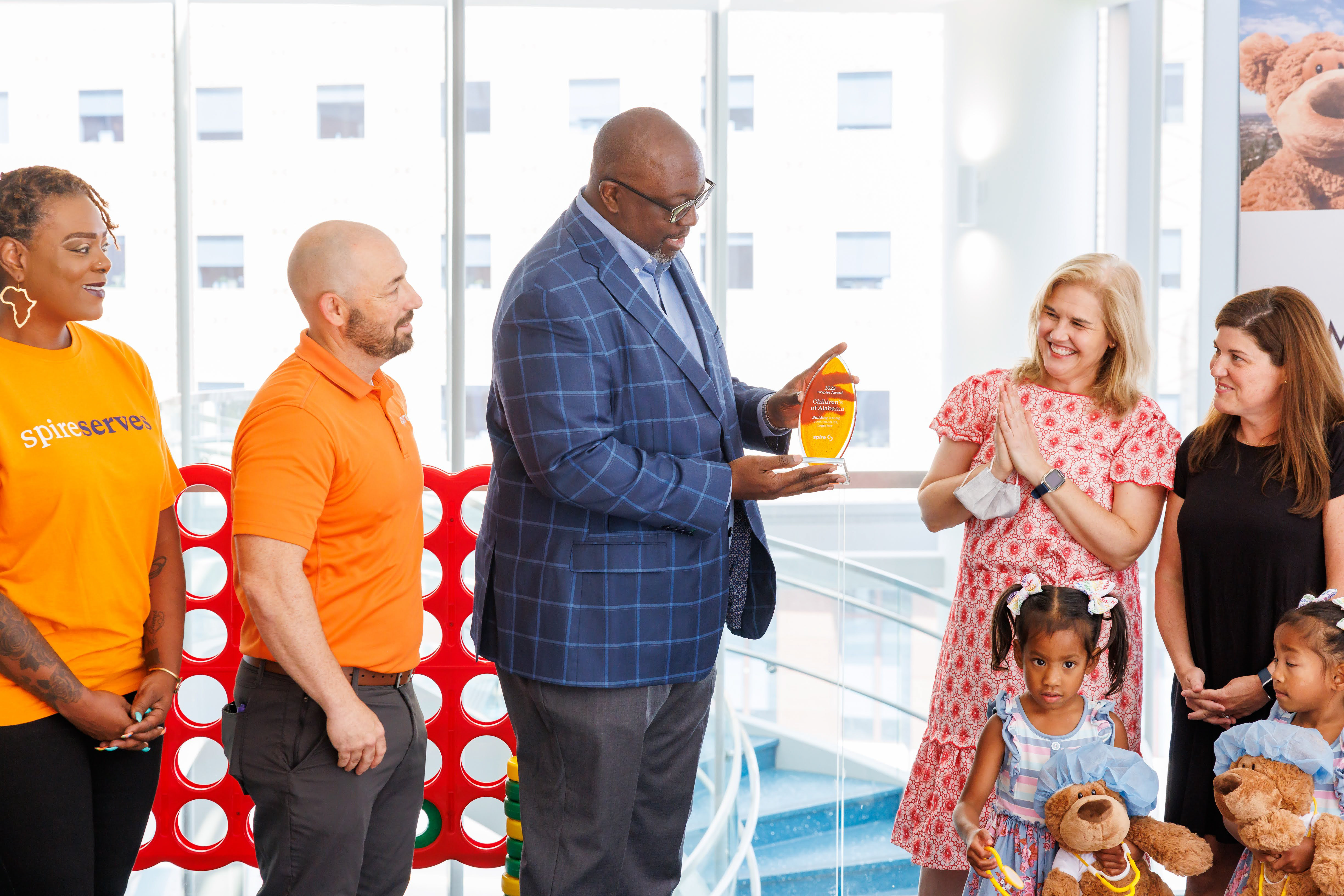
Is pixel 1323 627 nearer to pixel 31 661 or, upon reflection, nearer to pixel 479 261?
pixel 31 661

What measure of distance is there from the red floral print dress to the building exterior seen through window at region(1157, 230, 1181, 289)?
1.18 m

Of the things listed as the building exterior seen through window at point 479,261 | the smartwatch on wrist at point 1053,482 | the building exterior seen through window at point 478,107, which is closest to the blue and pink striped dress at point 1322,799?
the smartwatch on wrist at point 1053,482

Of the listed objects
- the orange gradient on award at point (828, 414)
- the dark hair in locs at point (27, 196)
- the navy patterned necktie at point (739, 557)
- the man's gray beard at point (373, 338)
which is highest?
the dark hair in locs at point (27, 196)

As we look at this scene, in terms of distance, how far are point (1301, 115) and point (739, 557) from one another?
2.16 m

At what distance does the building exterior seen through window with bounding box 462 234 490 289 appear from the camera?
3.24 metres

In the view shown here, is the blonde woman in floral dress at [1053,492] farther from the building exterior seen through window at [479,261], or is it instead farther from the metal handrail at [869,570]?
the building exterior seen through window at [479,261]

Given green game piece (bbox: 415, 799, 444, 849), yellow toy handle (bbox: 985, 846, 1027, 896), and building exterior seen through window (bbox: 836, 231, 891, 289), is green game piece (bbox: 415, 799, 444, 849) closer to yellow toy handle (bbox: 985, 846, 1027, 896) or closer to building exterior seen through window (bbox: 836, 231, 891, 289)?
yellow toy handle (bbox: 985, 846, 1027, 896)

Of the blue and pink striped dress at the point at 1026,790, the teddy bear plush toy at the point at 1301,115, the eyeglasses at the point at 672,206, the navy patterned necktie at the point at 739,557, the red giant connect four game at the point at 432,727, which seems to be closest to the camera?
the eyeglasses at the point at 672,206

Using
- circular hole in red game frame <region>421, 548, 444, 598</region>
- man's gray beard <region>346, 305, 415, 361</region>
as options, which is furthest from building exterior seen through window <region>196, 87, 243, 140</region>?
man's gray beard <region>346, 305, 415, 361</region>

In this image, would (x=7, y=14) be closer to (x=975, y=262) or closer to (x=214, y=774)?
(x=214, y=774)

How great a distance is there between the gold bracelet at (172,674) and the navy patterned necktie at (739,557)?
0.92m

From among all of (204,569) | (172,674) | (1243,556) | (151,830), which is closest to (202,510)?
(204,569)

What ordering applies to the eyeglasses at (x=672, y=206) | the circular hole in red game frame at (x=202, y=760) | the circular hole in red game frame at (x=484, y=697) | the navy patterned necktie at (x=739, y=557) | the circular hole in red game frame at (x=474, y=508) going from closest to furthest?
the eyeglasses at (x=672, y=206)
the navy patterned necktie at (x=739, y=557)
the circular hole in red game frame at (x=474, y=508)
the circular hole in red game frame at (x=202, y=760)
the circular hole in red game frame at (x=484, y=697)

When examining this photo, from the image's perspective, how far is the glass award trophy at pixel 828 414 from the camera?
1.89m
